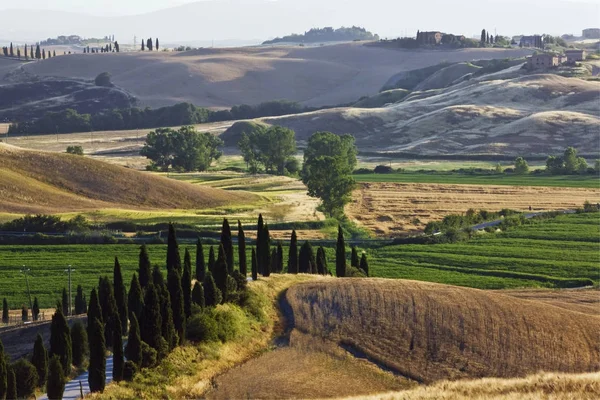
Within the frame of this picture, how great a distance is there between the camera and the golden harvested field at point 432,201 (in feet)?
320

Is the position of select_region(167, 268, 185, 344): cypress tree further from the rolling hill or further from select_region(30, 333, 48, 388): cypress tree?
the rolling hill

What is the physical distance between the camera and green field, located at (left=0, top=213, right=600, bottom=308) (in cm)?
6850

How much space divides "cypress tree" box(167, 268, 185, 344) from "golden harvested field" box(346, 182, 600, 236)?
47981 millimetres

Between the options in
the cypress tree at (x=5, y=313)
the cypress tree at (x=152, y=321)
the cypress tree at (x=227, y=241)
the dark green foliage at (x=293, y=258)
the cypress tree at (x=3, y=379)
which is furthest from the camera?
the dark green foliage at (x=293, y=258)

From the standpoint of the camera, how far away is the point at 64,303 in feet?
197

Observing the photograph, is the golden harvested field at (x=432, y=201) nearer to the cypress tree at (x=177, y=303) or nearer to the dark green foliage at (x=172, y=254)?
the dark green foliage at (x=172, y=254)

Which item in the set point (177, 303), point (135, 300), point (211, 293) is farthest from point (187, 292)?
point (135, 300)

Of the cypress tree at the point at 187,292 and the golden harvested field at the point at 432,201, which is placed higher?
the cypress tree at the point at 187,292

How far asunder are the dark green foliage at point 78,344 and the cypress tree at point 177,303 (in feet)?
10.7

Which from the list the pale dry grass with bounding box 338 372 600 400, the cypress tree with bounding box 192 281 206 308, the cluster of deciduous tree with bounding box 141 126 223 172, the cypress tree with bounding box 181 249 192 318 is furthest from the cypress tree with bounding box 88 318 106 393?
the cluster of deciduous tree with bounding box 141 126 223 172

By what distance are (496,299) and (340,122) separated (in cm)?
14803

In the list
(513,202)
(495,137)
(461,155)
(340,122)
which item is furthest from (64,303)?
(340,122)

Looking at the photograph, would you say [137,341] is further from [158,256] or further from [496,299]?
[158,256]

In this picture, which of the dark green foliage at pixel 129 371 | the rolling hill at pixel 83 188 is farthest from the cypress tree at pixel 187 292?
the rolling hill at pixel 83 188
